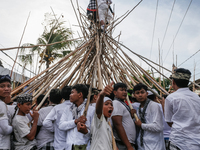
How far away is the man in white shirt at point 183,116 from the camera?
138 centimetres

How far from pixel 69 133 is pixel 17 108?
23.7 inches

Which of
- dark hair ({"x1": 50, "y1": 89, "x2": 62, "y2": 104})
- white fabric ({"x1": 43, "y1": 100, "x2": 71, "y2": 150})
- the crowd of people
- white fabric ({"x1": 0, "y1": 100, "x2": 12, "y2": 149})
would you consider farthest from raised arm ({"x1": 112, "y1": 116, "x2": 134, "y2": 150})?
A: white fabric ({"x1": 0, "y1": 100, "x2": 12, "y2": 149})

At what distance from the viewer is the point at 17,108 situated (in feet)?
5.49

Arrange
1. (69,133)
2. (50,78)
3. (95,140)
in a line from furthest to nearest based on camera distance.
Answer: (50,78), (69,133), (95,140)

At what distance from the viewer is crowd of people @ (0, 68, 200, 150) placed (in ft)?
4.53

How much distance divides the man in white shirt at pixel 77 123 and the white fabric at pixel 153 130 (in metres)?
0.60

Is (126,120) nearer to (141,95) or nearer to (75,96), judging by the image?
(141,95)

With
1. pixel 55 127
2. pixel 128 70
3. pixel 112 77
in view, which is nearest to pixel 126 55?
pixel 128 70

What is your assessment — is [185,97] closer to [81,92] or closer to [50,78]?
[81,92]

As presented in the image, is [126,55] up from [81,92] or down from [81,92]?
up

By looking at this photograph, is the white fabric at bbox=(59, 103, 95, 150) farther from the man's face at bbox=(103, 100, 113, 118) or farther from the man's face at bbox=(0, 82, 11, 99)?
the man's face at bbox=(0, 82, 11, 99)

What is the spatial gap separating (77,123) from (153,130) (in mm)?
771

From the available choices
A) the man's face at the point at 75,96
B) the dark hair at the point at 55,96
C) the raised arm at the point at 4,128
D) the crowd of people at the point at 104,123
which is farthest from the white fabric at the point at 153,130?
the raised arm at the point at 4,128

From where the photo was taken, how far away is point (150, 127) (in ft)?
5.37
